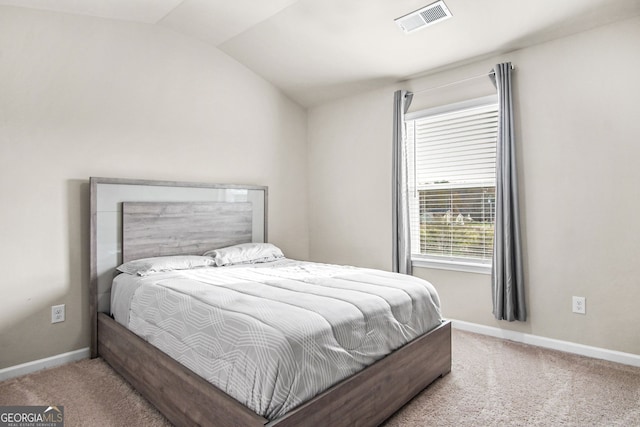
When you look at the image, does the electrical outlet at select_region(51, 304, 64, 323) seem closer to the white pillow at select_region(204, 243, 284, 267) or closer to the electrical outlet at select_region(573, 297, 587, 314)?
the white pillow at select_region(204, 243, 284, 267)

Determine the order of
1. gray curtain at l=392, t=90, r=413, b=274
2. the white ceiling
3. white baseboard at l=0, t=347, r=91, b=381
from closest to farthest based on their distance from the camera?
white baseboard at l=0, t=347, r=91, b=381 → the white ceiling → gray curtain at l=392, t=90, r=413, b=274

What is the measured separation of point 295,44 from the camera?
3465mm

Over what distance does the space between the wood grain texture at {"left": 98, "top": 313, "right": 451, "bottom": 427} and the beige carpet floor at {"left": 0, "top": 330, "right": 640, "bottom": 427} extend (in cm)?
9

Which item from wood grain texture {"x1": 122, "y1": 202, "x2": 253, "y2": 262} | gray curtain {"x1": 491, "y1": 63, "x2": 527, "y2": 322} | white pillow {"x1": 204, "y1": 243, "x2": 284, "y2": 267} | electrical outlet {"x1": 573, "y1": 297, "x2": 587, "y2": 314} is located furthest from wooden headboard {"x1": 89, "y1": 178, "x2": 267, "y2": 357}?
electrical outlet {"x1": 573, "y1": 297, "x2": 587, "y2": 314}

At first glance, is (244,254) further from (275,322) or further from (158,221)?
(275,322)

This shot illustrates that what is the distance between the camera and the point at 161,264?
9.35 ft

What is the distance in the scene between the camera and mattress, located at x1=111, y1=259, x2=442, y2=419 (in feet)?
4.83

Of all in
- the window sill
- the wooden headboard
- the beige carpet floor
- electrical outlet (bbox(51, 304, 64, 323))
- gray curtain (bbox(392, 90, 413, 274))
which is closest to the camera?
the beige carpet floor

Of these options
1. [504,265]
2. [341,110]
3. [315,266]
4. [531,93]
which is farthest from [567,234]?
[341,110]

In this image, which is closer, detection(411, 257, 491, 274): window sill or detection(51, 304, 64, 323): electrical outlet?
detection(51, 304, 64, 323): electrical outlet

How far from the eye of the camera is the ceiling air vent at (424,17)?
2678mm

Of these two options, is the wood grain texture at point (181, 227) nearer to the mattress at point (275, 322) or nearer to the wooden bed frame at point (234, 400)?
the wooden bed frame at point (234, 400)

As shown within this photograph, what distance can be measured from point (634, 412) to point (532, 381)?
1.64ft

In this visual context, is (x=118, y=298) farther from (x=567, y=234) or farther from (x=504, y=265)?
(x=567, y=234)
